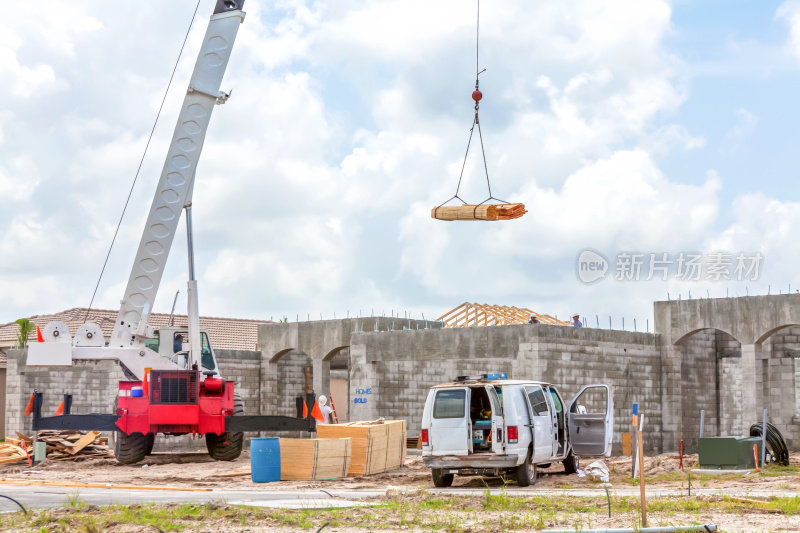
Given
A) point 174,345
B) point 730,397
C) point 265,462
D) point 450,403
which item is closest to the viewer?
point 450,403

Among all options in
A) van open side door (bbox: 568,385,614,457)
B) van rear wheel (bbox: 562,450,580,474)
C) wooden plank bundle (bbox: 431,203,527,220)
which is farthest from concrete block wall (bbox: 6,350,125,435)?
van open side door (bbox: 568,385,614,457)

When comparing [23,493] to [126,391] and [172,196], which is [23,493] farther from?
[172,196]

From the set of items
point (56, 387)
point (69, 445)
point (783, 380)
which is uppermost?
point (783, 380)

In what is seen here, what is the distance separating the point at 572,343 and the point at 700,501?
42.3 ft

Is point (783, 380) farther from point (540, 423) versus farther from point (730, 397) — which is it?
point (540, 423)

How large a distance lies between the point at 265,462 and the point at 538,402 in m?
4.46

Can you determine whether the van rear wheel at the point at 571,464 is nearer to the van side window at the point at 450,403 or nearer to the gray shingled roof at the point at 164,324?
the van side window at the point at 450,403

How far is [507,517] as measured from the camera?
10.8 m

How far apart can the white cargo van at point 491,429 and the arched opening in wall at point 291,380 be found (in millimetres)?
17857

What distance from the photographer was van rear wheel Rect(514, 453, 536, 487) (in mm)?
15422

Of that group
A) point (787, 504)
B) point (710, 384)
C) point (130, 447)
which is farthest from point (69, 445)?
point (710, 384)

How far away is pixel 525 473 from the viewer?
15445 mm

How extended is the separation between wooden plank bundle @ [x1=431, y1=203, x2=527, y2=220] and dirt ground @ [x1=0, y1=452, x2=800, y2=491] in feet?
14.5

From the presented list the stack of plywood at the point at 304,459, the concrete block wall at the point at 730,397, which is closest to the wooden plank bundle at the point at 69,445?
the stack of plywood at the point at 304,459
